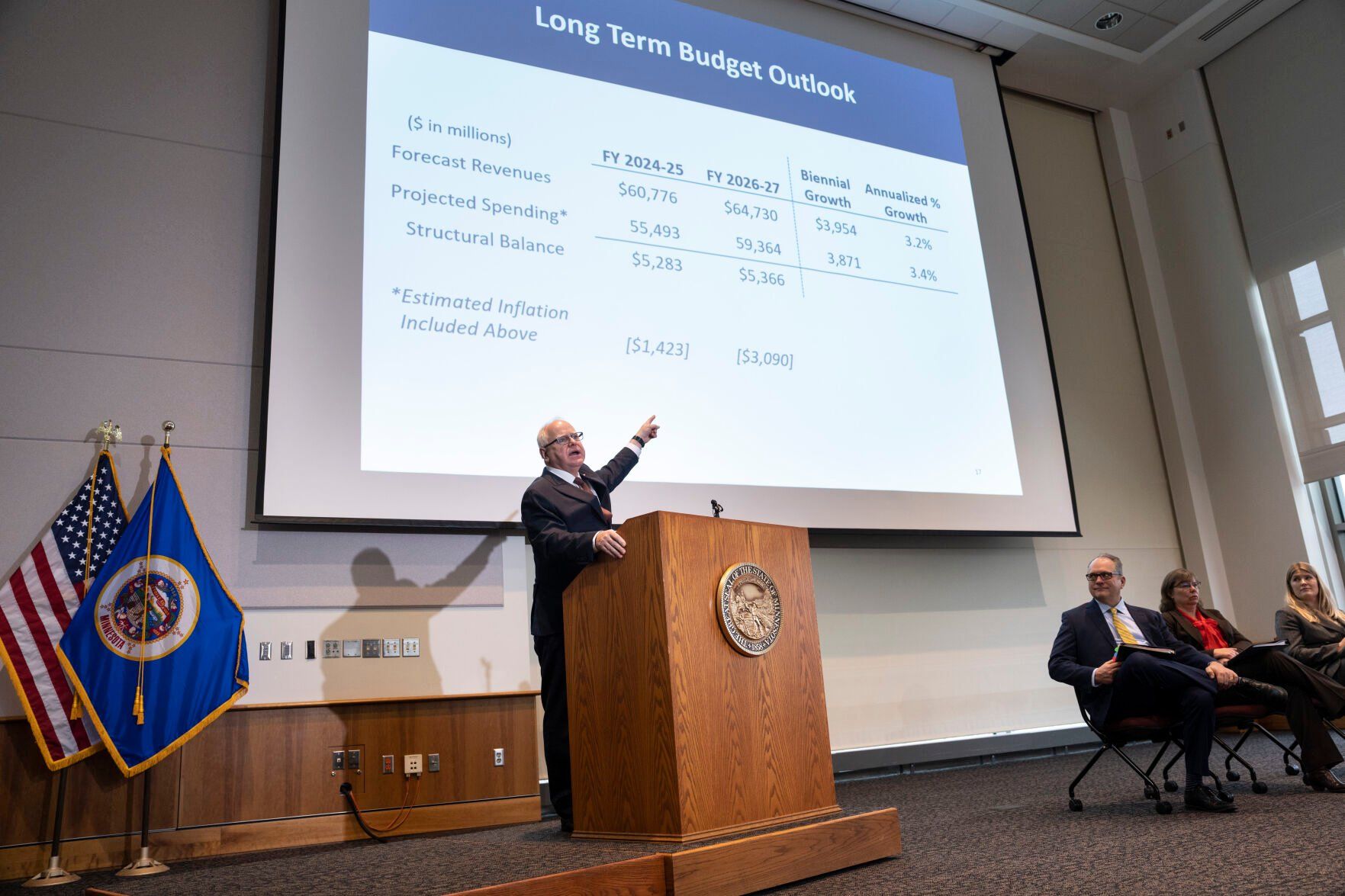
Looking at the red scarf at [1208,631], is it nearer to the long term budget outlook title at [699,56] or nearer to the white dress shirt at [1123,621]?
the white dress shirt at [1123,621]

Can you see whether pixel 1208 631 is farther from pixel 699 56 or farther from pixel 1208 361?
pixel 699 56

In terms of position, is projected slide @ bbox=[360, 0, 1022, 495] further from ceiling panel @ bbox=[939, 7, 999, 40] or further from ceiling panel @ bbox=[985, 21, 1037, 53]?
ceiling panel @ bbox=[985, 21, 1037, 53]

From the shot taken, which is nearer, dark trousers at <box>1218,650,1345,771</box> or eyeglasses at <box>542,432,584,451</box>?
eyeglasses at <box>542,432,584,451</box>

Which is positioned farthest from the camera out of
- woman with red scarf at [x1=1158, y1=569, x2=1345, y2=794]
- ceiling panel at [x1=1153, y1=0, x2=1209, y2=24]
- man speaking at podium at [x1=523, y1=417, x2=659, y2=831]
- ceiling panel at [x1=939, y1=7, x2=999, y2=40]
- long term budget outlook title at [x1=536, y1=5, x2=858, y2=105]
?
ceiling panel at [x1=1153, y1=0, x2=1209, y2=24]

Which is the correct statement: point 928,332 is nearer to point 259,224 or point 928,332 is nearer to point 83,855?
point 259,224

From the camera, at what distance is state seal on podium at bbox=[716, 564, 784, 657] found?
2.65 m

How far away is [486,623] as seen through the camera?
4.27 meters

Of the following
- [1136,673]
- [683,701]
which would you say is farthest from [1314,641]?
[683,701]

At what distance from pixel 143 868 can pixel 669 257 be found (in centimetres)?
333

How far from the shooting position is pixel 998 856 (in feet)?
8.71

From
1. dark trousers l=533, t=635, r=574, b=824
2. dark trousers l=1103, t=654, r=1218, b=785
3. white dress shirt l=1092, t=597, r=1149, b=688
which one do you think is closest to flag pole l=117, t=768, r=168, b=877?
dark trousers l=533, t=635, r=574, b=824

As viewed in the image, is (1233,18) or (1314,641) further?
(1233,18)

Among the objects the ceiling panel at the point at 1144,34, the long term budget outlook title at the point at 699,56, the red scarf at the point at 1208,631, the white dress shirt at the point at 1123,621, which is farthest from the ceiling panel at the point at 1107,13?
the white dress shirt at the point at 1123,621

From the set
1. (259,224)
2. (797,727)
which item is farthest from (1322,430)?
(259,224)
